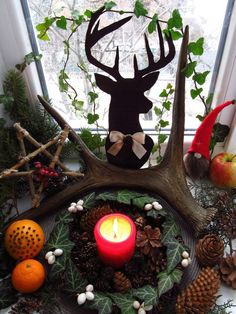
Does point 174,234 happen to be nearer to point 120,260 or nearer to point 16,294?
point 120,260

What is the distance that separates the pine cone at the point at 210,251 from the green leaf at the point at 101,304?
0.66 ft

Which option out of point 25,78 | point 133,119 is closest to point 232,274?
point 133,119

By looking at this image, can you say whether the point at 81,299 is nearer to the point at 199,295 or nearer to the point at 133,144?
the point at 199,295

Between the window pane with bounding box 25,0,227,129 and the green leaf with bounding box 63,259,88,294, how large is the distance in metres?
0.47

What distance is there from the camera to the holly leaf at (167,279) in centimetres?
52

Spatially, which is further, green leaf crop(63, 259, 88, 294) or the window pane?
the window pane

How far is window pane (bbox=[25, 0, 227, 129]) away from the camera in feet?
2.43

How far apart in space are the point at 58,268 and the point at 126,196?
21cm

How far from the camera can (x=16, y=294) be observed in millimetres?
572

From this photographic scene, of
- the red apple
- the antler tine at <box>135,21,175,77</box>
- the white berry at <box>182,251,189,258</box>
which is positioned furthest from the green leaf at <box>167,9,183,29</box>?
the white berry at <box>182,251,189,258</box>

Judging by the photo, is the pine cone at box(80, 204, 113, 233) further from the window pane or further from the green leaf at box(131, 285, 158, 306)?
the window pane

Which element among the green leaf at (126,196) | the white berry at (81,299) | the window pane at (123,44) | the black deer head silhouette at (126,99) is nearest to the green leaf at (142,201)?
the green leaf at (126,196)

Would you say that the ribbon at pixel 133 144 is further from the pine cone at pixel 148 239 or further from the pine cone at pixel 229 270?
the pine cone at pixel 229 270

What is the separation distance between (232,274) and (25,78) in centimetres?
71
